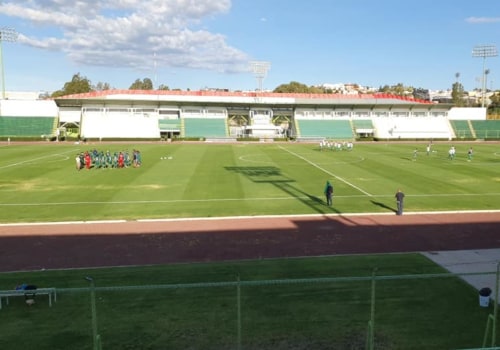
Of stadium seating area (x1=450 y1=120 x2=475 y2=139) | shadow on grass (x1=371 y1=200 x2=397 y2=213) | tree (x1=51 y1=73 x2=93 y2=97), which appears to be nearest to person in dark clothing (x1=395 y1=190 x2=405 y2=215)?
shadow on grass (x1=371 y1=200 x2=397 y2=213)

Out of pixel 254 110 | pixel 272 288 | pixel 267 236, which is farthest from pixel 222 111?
pixel 272 288

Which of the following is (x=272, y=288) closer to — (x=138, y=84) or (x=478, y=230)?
(x=478, y=230)

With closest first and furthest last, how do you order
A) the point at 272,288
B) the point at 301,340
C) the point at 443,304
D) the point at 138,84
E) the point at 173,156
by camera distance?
the point at 301,340 < the point at 443,304 < the point at 272,288 < the point at 173,156 < the point at 138,84

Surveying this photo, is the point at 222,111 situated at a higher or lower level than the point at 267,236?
Answer: higher

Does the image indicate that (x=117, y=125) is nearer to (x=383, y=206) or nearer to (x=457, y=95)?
(x=383, y=206)

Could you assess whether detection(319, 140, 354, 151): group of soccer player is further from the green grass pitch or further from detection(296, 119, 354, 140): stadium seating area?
the green grass pitch

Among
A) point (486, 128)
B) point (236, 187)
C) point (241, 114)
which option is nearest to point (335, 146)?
point (236, 187)

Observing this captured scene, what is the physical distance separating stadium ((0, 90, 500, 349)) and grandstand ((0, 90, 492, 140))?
36.5 metres

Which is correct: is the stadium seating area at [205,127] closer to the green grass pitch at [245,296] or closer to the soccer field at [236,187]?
the soccer field at [236,187]

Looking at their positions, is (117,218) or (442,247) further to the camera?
(117,218)

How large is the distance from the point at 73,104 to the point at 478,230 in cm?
7645

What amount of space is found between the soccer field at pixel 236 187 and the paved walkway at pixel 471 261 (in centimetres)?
695

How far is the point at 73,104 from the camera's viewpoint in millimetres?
80125

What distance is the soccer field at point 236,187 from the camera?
21.9 meters
